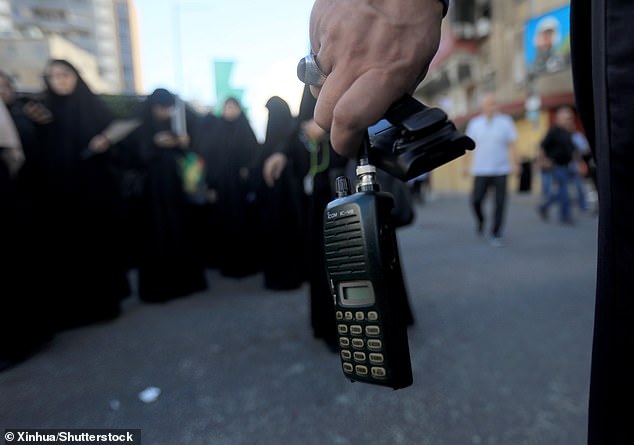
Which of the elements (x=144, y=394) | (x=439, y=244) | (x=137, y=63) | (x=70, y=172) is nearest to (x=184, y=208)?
(x=70, y=172)

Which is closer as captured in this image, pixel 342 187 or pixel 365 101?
pixel 365 101

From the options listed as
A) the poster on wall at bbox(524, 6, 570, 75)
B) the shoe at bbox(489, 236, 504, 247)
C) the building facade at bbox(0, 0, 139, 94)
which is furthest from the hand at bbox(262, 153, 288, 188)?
the poster on wall at bbox(524, 6, 570, 75)

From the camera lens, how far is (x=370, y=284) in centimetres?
67

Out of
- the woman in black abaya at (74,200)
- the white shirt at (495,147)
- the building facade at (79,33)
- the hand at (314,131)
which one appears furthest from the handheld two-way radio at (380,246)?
the building facade at (79,33)

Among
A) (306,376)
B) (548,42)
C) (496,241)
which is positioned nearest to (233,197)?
(306,376)

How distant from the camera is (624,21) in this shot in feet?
1.81

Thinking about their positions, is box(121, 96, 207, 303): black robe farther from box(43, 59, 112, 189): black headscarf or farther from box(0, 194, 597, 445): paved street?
box(43, 59, 112, 189): black headscarf

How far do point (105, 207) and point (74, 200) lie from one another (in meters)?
0.22

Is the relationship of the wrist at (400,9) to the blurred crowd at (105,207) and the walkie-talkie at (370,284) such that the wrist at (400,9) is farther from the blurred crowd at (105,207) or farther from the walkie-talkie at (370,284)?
the blurred crowd at (105,207)

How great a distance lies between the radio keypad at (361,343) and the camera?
0.69 metres

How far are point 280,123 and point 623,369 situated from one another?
10.5ft

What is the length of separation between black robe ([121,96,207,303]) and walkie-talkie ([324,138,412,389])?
10.7 feet

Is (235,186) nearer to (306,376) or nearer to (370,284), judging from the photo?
(306,376)

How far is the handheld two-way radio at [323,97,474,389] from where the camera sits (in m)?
0.67
